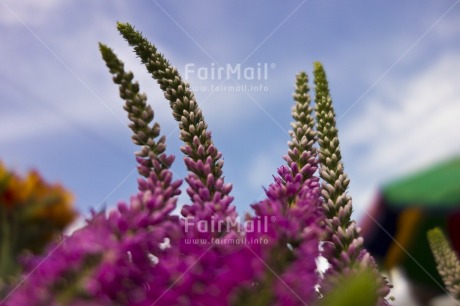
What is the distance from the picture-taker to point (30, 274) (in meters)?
0.72

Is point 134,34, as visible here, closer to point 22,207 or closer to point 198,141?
point 198,141

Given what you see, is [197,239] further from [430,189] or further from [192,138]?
[430,189]

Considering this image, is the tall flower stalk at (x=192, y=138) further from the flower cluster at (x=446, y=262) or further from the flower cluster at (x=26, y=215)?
the flower cluster at (x=446, y=262)

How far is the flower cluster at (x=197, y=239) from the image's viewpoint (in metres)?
0.65

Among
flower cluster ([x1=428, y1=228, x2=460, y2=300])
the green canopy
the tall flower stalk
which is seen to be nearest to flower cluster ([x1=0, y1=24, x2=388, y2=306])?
the tall flower stalk

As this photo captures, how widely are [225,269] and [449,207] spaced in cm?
918

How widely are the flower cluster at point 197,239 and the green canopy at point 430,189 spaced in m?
8.62

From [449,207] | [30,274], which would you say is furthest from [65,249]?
[449,207]

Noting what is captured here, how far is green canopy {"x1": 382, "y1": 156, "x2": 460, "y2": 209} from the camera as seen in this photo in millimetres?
9266

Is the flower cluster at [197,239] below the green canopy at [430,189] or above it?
below

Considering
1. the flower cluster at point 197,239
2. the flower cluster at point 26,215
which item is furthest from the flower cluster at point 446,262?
the flower cluster at point 26,215

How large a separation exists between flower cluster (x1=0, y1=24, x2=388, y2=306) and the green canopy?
862 cm

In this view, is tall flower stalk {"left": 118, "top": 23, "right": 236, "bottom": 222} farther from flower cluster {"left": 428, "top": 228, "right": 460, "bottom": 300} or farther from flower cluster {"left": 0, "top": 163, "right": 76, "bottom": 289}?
flower cluster {"left": 428, "top": 228, "right": 460, "bottom": 300}

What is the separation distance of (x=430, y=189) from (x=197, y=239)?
31.5ft
